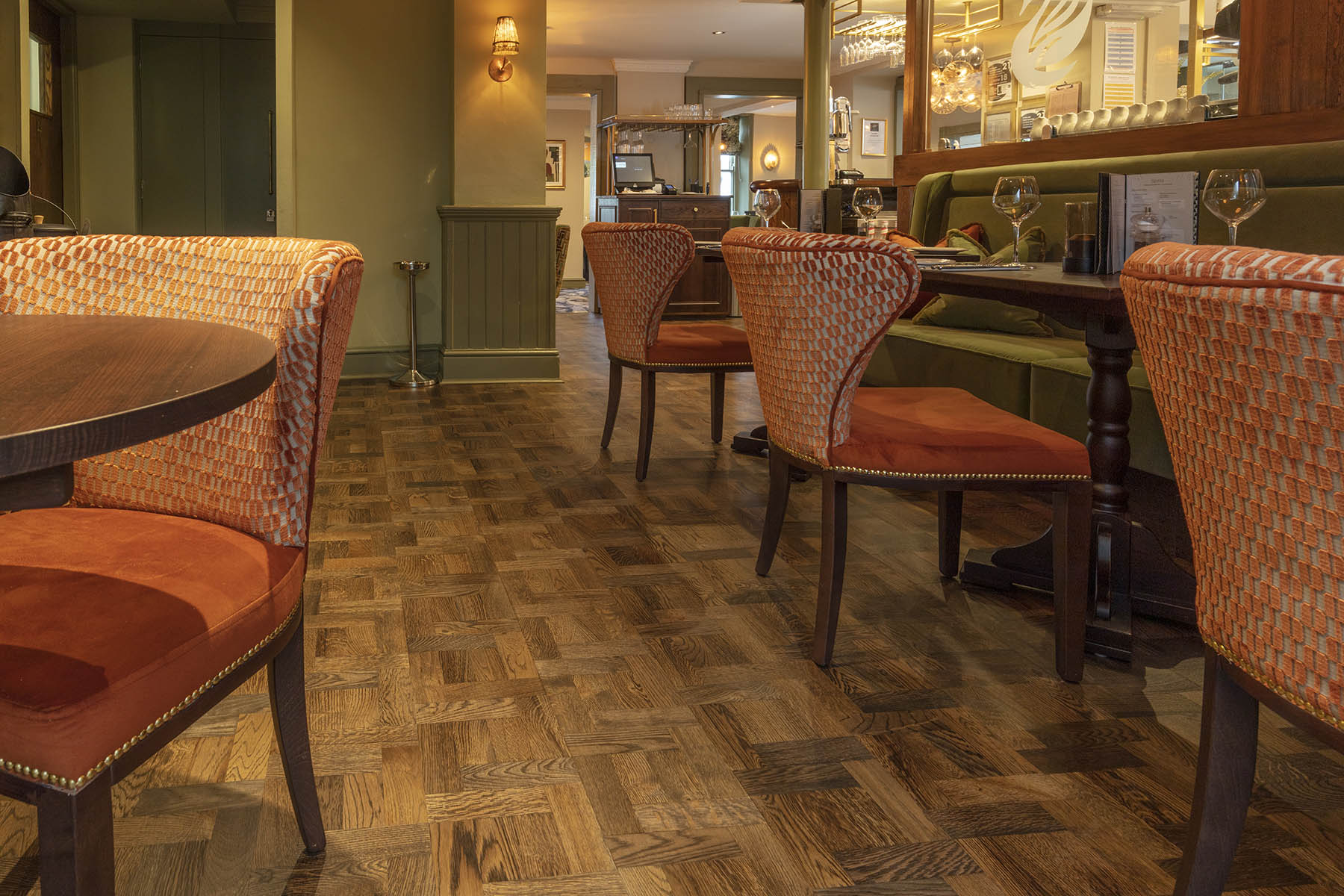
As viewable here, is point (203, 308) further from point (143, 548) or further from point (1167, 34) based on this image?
point (1167, 34)

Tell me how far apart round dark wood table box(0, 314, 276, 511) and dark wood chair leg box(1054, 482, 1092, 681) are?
154 centimetres

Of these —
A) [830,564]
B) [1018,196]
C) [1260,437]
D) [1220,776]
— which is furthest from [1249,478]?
[1018,196]

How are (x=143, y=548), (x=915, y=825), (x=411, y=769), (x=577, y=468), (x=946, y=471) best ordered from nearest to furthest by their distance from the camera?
(x=143, y=548) < (x=915, y=825) < (x=411, y=769) < (x=946, y=471) < (x=577, y=468)

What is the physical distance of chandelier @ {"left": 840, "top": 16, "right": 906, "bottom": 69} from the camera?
9.02 m

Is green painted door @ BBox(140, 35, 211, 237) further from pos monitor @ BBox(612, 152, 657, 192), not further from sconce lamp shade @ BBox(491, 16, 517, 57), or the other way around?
pos monitor @ BBox(612, 152, 657, 192)

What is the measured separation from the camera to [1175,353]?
43.8 inches

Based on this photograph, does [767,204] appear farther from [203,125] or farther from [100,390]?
[203,125]

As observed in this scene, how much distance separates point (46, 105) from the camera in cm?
745

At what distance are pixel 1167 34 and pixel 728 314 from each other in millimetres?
6220

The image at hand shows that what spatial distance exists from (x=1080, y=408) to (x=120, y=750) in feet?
9.10

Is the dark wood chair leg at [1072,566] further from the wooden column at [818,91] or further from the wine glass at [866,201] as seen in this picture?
the wooden column at [818,91]

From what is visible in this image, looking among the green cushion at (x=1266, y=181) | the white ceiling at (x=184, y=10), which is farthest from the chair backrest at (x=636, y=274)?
the white ceiling at (x=184, y=10)

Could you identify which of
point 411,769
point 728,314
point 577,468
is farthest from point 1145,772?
point 728,314

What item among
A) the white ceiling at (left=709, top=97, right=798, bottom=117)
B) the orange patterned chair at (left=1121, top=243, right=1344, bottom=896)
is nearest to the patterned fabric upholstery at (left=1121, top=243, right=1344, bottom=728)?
the orange patterned chair at (left=1121, top=243, right=1344, bottom=896)
